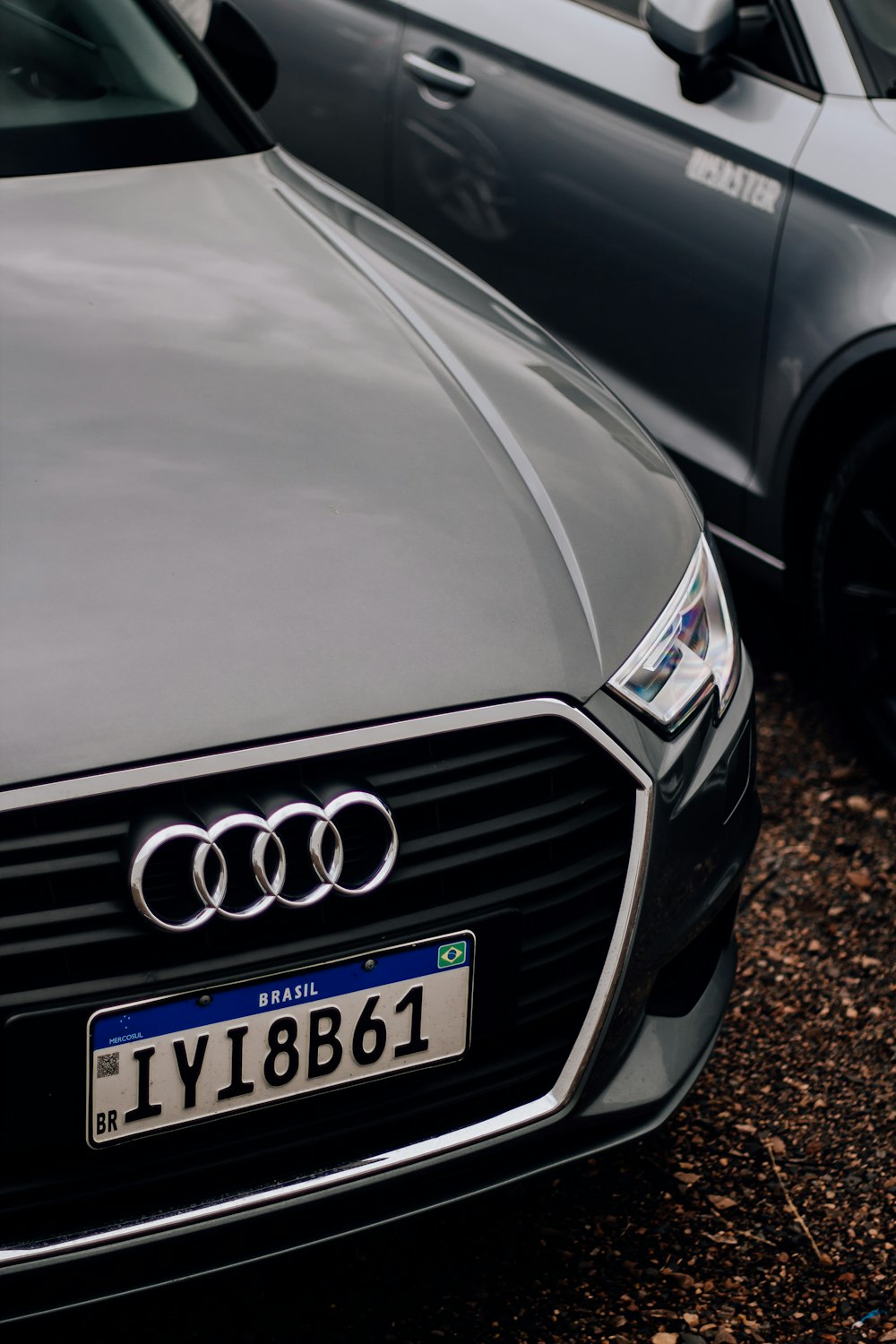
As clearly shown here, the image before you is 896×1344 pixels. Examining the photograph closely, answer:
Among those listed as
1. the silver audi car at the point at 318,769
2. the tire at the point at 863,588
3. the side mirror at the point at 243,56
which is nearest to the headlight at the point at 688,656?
the silver audi car at the point at 318,769

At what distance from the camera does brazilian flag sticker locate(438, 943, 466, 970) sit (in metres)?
1.59

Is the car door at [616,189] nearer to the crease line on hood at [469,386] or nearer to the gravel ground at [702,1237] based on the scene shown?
the crease line on hood at [469,386]

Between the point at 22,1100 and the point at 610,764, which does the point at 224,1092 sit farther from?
the point at 610,764

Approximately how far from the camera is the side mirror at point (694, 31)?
2863 mm

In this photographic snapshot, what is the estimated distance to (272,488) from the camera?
5.71 ft

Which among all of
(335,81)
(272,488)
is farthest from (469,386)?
(335,81)

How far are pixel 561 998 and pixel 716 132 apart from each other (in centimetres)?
189

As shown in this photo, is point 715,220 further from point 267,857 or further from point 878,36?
point 267,857

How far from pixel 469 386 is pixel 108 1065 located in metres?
0.99

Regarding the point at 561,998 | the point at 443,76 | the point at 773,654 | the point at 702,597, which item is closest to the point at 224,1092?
the point at 561,998

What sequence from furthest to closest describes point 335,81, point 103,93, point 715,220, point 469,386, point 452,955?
point 335,81, point 715,220, point 103,93, point 469,386, point 452,955

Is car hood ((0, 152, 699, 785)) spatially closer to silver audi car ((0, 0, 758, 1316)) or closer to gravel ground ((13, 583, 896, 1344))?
silver audi car ((0, 0, 758, 1316))

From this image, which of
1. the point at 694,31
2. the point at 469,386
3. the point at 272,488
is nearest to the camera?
the point at 272,488

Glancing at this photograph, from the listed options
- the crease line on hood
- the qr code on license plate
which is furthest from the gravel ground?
the crease line on hood
